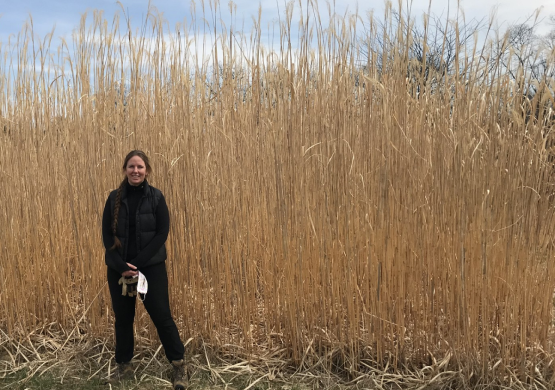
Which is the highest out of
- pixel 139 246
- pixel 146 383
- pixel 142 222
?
pixel 142 222

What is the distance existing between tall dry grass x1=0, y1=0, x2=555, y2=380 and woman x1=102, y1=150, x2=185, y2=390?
30cm

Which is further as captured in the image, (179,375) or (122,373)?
(122,373)

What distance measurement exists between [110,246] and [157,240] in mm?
224

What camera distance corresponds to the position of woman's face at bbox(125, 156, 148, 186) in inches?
79.8

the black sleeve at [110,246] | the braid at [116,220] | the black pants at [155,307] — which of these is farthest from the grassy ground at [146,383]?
the braid at [116,220]

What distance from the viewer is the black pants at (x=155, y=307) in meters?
2.07

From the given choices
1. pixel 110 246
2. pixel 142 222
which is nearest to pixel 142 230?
pixel 142 222

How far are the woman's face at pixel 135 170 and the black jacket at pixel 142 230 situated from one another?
6cm

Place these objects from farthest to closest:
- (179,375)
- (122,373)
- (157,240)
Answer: (122,373) < (179,375) < (157,240)

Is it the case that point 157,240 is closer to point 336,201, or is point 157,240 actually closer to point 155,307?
point 155,307

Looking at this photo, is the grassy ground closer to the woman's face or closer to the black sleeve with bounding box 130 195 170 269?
the black sleeve with bounding box 130 195 170 269

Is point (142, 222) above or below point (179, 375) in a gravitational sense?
above

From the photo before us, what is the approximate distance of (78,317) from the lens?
280cm

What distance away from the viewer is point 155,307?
6.79 ft
